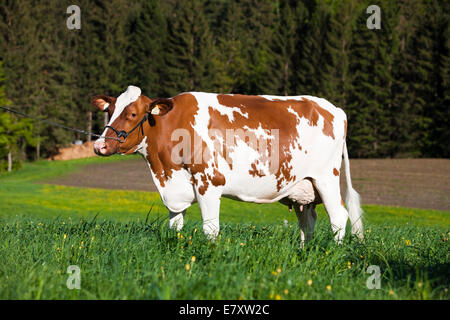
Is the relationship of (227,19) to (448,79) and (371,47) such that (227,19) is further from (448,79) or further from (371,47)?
(448,79)

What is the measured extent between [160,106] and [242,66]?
5492 centimetres

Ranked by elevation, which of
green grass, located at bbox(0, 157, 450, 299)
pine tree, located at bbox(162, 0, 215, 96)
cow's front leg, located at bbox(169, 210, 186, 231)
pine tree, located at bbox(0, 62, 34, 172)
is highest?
pine tree, located at bbox(162, 0, 215, 96)

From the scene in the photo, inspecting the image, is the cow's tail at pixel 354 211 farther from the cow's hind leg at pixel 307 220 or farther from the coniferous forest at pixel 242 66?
the coniferous forest at pixel 242 66

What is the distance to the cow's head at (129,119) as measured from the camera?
5.61m

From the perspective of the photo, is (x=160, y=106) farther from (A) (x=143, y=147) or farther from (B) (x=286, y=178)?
(B) (x=286, y=178)

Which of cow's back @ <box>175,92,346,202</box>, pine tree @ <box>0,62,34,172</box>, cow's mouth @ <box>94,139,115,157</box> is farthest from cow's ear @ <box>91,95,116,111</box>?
pine tree @ <box>0,62,34,172</box>

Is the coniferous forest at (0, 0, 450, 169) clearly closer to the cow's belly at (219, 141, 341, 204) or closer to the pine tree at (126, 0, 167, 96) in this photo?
the pine tree at (126, 0, 167, 96)

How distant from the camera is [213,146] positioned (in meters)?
5.56

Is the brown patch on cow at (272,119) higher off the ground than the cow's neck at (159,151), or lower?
higher

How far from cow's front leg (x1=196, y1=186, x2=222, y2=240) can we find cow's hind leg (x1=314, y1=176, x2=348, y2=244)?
1.43 metres

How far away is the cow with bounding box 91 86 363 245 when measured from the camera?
5566 mm

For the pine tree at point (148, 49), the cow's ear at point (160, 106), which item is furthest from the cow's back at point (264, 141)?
the pine tree at point (148, 49)

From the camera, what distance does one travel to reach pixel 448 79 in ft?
132

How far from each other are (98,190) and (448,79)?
1150 inches
